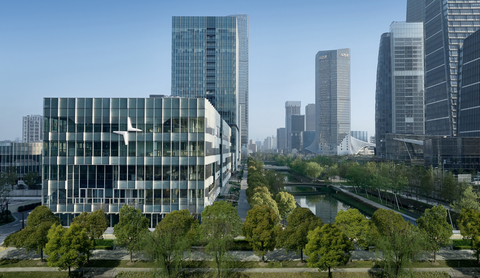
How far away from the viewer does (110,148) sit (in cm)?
4806

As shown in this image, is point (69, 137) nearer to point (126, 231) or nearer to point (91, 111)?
point (91, 111)

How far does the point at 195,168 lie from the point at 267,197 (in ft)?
39.8

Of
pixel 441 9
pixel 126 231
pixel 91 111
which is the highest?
pixel 441 9

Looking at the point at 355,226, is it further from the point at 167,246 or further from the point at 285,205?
the point at 167,246

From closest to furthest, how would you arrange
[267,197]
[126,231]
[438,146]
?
[126,231]
[267,197]
[438,146]

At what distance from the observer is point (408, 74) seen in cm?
17575

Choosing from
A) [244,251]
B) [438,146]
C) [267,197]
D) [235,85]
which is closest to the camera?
[244,251]

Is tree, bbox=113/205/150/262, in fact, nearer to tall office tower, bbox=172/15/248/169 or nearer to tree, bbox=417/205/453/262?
tree, bbox=417/205/453/262

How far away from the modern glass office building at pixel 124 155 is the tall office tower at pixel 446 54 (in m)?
125

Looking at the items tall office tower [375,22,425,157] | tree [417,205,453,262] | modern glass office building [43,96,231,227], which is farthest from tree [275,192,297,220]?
tall office tower [375,22,425,157]

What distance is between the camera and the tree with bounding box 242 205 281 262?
3434 cm

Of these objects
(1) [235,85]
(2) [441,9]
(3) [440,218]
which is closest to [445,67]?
(2) [441,9]

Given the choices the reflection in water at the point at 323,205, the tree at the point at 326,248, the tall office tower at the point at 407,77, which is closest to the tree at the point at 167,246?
the tree at the point at 326,248

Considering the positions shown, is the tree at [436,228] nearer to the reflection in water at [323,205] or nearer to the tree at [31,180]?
the reflection in water at [323,205]
